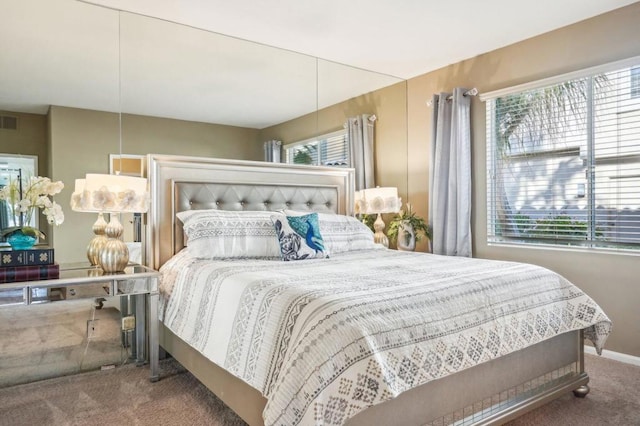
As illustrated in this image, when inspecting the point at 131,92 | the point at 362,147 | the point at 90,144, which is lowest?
the point at 90,144

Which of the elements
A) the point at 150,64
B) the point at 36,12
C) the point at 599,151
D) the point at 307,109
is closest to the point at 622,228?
the point at 599,151

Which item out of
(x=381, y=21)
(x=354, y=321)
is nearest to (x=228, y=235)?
(x=354, y=321)

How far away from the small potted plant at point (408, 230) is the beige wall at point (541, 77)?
10.8 inches

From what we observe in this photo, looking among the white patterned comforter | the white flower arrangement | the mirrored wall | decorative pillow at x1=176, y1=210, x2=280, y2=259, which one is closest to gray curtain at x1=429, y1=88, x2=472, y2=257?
the mirrored wall

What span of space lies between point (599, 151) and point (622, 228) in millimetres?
583

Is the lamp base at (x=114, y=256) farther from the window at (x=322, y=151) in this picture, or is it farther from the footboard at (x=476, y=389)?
the window at (x=322, y=151)

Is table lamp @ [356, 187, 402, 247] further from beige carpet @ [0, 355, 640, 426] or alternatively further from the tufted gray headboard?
beige carpet @ [0, 355, 640, 426]

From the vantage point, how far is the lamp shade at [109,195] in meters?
2.61

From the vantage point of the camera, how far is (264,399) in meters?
1.69

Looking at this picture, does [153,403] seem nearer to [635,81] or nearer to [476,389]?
[476,389]

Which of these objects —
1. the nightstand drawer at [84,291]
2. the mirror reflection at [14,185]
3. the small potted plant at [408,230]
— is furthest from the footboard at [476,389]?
the small potted plant at [408,230]

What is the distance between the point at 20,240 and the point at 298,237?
5.33 ft

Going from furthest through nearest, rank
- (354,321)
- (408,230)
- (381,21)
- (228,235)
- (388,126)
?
(388,126) → (408,230) → (381,21) → (228,235) → (354,321)

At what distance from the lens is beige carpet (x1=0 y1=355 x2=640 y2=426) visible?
209cm
